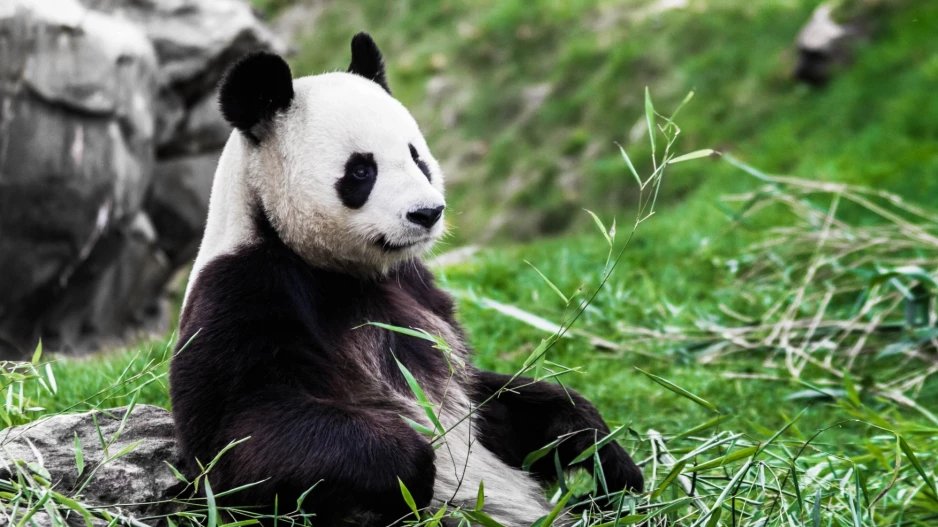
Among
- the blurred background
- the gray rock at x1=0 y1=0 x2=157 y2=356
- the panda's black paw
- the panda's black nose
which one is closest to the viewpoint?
the panda's black nose

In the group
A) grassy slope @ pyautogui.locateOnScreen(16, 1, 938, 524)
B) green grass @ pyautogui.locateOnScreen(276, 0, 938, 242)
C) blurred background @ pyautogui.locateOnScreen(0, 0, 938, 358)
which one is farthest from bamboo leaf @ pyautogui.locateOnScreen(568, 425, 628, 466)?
green grass @ pyautogui.locateOnScreen(276, 0, 938, 242)

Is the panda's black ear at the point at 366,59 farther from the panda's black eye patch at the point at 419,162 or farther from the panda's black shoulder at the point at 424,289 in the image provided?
the panda's black shoulder at the point at 424,289

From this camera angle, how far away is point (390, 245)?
10.5 feet

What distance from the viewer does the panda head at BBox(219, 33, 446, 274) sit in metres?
3.16

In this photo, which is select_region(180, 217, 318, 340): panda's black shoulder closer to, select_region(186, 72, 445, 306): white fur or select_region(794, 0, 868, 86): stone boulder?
select_region(186, 72, 445, 306): white fur

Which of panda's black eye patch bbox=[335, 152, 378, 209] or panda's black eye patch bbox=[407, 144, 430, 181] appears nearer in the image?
panda's black eye patch bbox=[335, 152, 378, 209]

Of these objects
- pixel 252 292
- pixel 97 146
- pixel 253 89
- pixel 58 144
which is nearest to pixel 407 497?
pixel 252 292

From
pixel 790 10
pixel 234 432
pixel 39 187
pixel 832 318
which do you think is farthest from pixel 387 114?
pixel 790 10

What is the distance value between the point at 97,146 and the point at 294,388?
22.5 feet

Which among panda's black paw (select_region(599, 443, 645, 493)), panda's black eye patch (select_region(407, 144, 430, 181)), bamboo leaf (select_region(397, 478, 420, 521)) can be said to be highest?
panda's black eye patch (select_region(407, 144, 430, 181))

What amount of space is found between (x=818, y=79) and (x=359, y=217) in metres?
7.92

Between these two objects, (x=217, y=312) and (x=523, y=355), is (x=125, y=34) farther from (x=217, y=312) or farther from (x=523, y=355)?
(x=217, y=312)

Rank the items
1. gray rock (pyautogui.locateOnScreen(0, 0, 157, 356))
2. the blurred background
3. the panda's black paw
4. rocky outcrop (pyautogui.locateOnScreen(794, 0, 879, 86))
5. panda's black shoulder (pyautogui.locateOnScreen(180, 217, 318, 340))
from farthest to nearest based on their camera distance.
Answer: rocky outcrop (pyautogui.locateOnScreen(794, 0, 879, 86))
the blurred background
gray rock (pyautogui.locateOnScreen(0, 0, 157, 356))
the panda's black paw
panda's black shoulder (pyautogui.locateOnScreen(180, 217, 318, 340))

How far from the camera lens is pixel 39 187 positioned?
884 centimetres
